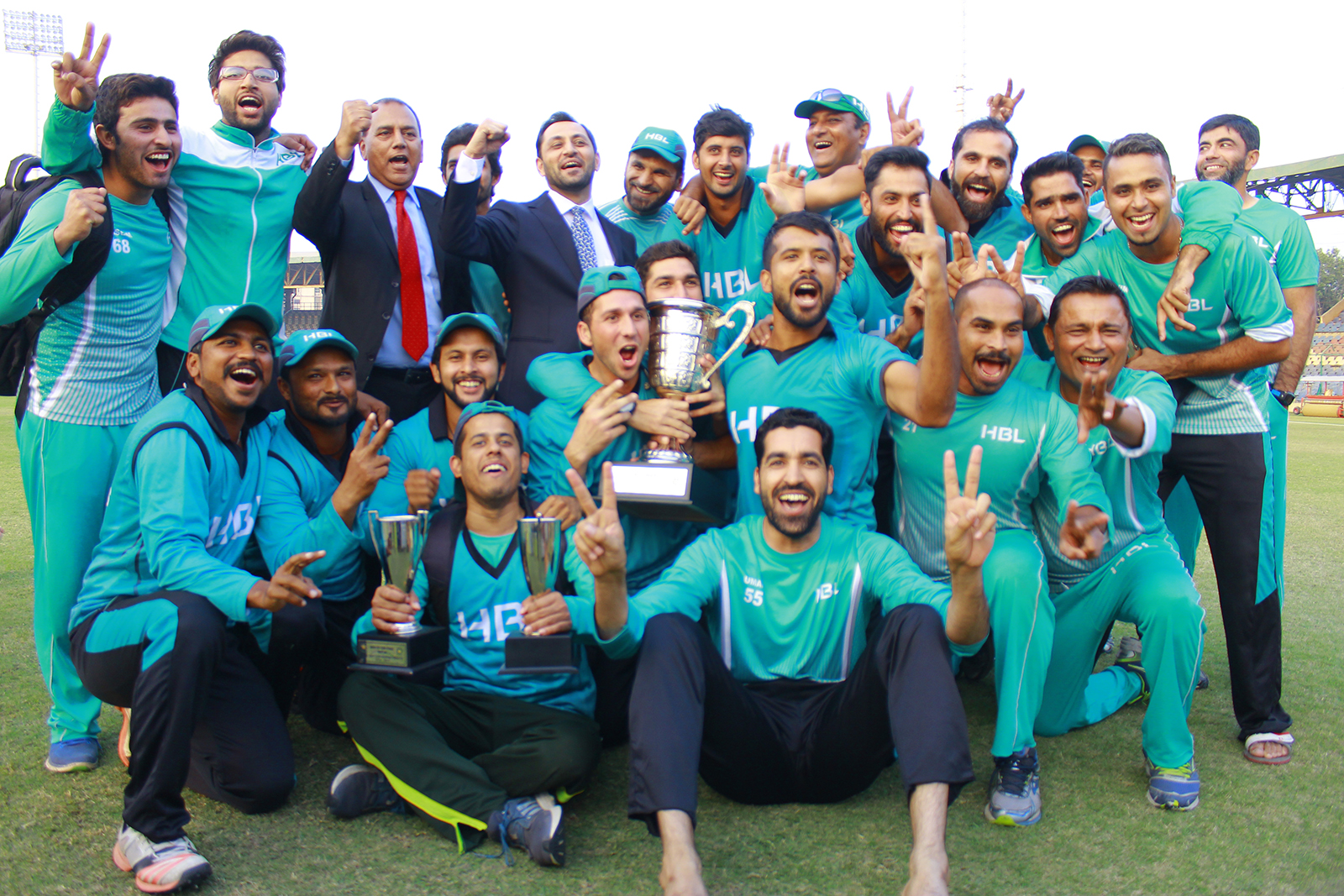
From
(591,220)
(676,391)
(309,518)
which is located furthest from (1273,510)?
(309,518)

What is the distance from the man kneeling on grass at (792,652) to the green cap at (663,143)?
2.20 m

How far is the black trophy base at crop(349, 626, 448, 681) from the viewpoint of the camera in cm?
330

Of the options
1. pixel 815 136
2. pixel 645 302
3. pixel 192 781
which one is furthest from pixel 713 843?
pixel 815 136

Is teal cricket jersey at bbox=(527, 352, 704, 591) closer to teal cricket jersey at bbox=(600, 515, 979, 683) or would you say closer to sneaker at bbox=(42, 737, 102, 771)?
teal cricket jersey at bbox=(600, 515, 979, 683)

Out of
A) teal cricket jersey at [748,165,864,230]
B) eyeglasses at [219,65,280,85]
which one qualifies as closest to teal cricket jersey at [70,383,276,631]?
eyeglasses at [219,65,280,85]

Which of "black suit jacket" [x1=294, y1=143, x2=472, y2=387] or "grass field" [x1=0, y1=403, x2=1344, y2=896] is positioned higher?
"black suit jacket" [x1=294, y1=143, x2=472, y2=387]

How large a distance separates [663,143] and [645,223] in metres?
0.43

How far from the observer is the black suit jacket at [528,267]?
4.74m

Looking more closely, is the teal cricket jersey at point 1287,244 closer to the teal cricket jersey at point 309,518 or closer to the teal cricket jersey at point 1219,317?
the teal cricket jersey at point 1219,317

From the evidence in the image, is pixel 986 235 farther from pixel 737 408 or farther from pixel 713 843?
pixel 713 843

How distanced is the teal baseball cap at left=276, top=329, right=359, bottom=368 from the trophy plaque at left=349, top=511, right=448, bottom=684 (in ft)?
3.65

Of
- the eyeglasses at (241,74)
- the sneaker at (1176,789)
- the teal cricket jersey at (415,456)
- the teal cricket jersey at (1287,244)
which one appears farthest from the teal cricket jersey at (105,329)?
the teal cricket jersey at (1287,244)

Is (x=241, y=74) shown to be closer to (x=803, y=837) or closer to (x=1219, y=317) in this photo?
(x=803, y=837)

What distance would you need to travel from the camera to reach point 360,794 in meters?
3.40
